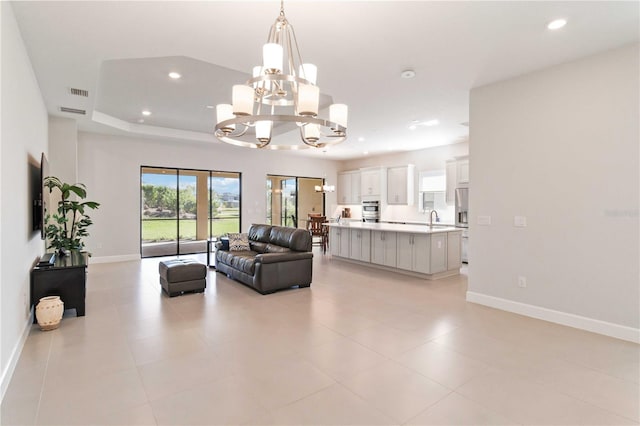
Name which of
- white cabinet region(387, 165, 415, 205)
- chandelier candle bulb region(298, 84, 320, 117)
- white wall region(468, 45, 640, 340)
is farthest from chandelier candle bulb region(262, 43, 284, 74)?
white cabinet region(387, 165, 415, 205)

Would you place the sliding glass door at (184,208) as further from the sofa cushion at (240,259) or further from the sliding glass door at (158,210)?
the sofa cushion at (240,259)

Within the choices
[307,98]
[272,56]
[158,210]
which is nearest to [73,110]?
[158,210]

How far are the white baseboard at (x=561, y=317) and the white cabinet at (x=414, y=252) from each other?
1.33 metres

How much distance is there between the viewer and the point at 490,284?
173 inches

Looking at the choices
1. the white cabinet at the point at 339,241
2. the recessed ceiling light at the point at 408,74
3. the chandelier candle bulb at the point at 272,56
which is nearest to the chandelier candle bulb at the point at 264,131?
the chandelier candle bulb at the point at 272,56

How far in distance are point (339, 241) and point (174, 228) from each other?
4.42 metres

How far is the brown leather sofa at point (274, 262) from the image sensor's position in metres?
4.92

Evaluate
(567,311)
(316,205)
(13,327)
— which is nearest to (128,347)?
(13,327)

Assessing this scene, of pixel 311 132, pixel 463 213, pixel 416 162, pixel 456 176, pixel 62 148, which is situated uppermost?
pixel 416 162

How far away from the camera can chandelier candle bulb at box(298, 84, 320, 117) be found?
2.48 meters

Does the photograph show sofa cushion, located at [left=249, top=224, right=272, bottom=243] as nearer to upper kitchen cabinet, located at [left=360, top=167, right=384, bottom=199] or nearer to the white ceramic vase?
the white ceramic vase

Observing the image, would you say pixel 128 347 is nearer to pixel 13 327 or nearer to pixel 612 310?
pixel 13 327

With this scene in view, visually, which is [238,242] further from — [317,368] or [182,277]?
[317,368]

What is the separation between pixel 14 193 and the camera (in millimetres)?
2859
